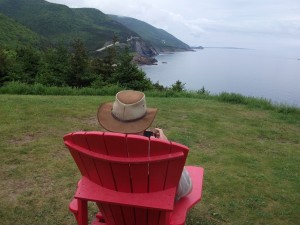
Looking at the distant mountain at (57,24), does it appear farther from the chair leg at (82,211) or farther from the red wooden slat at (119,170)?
the red wooden slat at (119,170)

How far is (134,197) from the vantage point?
7.36ft

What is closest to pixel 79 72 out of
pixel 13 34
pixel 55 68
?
pixel 55 68

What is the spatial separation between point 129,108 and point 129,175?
0.44 meters

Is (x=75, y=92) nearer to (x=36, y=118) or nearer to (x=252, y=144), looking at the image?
(x=36, y=118)

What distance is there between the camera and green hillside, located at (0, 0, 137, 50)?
10744cm

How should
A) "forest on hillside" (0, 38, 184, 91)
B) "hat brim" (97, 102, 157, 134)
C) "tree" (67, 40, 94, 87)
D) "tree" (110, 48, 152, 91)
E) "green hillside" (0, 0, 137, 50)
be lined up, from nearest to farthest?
1. "hat brim" (97, 102, 157, 134)
2. "tree" (110, 48, 152, 91)
3. "forest on hillside" (0, 38, 184, 91)
4. "tree" (67, 40, 94, 87)
5. "green hillside" (0, 0, 137, 50)

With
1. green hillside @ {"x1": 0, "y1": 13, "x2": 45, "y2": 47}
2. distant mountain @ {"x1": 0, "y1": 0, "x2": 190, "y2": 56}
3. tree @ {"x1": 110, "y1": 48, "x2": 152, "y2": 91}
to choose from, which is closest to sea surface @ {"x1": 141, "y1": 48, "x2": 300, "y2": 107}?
tree @ {"x1": 110, "y1": 48, "x2": 152, "y2": 91}

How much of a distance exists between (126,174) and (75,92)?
29.1ft

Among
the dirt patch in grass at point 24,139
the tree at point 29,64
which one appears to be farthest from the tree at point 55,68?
the dirt patch in grass at point 24,139

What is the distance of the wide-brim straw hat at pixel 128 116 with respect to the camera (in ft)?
7.56

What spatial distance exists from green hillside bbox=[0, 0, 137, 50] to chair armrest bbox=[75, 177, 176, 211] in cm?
9618

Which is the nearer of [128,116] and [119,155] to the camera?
[119,155]

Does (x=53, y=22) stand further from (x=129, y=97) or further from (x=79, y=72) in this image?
(x=129, y=97)

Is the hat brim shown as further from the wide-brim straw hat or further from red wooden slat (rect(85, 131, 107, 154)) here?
red wooden slat (rect(85, 131, 107, 154))
